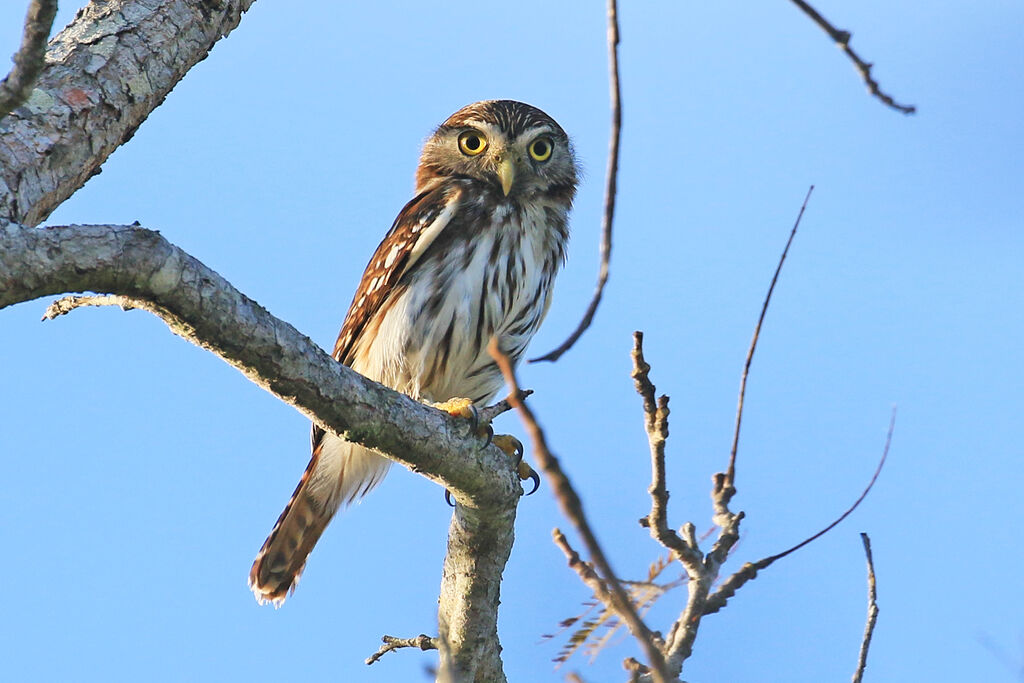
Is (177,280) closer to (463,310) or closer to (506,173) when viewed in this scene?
(463,310)

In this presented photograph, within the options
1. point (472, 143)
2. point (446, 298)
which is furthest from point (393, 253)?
point (472, 143)

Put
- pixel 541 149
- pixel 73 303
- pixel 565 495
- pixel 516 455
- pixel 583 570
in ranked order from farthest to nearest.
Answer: pixel 541 149 → pixel 516 455 → pixel 73 303 → pixel 583 570 → pixel 565 495

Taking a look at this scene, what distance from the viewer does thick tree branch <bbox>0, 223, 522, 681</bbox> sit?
7.48 feet

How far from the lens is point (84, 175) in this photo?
3312 millimetres

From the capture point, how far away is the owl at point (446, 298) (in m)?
4.22

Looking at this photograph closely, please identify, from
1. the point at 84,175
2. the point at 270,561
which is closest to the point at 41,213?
the point at 84,175

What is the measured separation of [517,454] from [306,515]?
1096 mm

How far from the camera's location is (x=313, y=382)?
2682 mm

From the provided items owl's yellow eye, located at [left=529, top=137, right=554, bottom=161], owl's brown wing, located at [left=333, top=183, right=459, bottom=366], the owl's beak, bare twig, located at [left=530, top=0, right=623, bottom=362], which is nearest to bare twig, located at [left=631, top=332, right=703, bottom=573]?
bare twig, located at [left=530, top=0, right=623, bottom=362]

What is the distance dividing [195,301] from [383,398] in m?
0.65

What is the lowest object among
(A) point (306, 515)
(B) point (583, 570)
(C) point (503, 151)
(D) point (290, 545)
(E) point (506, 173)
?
(B) point (583, 570)

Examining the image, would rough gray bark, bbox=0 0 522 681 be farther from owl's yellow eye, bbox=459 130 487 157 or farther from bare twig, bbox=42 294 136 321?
owl's yellow eye, bbox=459 130 487 157

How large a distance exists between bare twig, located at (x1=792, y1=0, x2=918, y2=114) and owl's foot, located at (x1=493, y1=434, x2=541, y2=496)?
2.07 metres

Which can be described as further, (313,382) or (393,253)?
(393,253)
